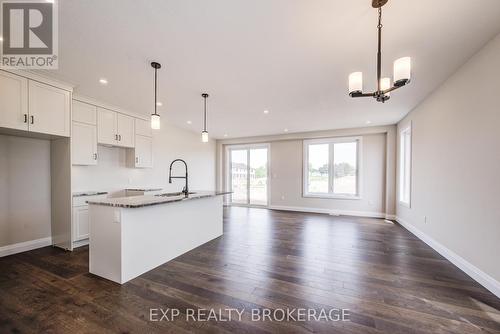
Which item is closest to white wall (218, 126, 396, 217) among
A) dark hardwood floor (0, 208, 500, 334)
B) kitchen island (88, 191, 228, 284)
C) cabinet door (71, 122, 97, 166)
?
dark hardwood floor (0, 208, 500, 334)

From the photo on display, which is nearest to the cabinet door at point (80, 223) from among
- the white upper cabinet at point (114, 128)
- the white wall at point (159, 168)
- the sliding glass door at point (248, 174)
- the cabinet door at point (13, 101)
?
the white wall at point (159, 168)

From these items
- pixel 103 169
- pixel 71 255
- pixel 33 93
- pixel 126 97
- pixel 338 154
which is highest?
pixel 126 97

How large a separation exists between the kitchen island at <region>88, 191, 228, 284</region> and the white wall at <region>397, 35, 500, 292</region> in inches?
143

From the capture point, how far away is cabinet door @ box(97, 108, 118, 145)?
Answer: 12.8 ft

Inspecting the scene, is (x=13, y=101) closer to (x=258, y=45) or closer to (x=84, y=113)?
(x=84, y=113)

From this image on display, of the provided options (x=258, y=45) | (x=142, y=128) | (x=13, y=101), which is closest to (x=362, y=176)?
(x=258, y=45)

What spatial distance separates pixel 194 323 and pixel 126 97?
3.79 m

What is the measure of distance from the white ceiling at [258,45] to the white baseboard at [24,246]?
2630mm

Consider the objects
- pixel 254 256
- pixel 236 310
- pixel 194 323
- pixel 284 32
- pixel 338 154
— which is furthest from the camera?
pixel 338 154

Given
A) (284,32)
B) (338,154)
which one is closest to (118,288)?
(284,32)

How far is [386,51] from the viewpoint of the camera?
2311 mm

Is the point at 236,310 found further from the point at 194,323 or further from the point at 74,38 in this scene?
the point at 74,38

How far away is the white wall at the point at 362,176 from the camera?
5.66 meters

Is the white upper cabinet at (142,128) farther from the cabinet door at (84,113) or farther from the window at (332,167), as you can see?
the window at (332,167)
